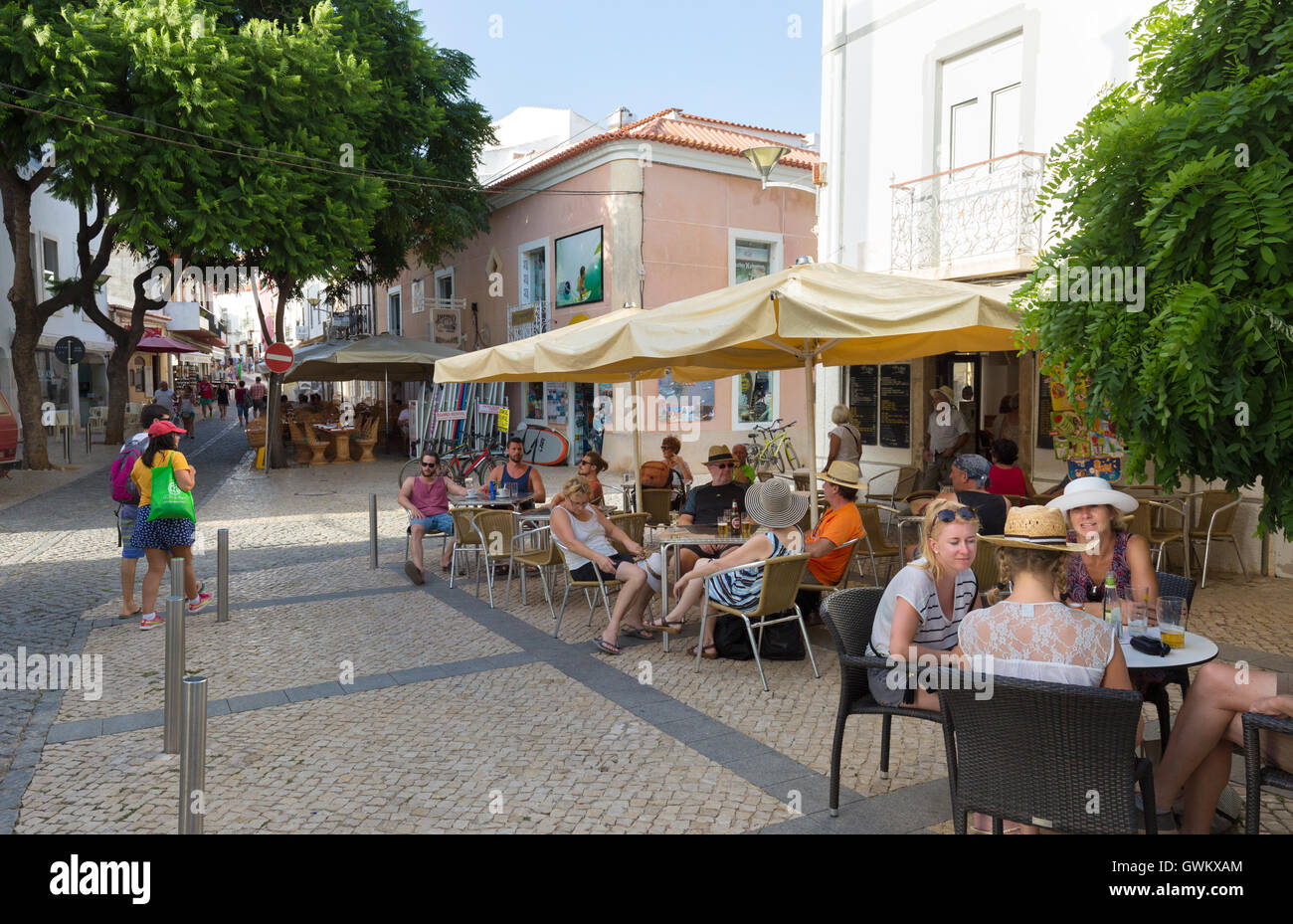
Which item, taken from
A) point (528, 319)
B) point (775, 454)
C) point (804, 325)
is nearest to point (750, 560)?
point (804, 325)

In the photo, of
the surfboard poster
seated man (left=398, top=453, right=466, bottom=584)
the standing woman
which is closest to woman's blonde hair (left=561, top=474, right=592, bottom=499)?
seated man (left=398, top=453, right=466, bottom=584)

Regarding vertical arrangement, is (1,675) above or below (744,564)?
below

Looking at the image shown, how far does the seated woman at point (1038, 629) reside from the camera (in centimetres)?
303

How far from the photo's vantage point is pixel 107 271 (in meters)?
35.2

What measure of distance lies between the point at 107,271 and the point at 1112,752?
40.0 m

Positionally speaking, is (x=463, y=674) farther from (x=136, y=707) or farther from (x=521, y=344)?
(x=521, y=344)

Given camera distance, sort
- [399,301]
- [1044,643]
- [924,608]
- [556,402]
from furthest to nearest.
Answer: [399,301] → [556,402] → [924,608] → [1044,643]

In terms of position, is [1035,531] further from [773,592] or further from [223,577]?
[223,577]

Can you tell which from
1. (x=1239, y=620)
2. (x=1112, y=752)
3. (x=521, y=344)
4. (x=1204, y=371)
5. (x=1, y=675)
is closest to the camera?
(x=1112, y=752)

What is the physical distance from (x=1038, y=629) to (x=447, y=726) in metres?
3.08

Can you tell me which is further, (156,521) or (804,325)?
(156,521)

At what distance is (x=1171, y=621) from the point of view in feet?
12.2

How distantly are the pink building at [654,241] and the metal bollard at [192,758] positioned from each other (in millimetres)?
16616
